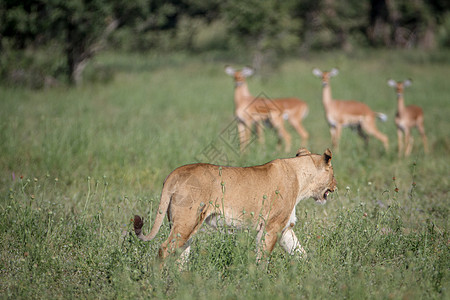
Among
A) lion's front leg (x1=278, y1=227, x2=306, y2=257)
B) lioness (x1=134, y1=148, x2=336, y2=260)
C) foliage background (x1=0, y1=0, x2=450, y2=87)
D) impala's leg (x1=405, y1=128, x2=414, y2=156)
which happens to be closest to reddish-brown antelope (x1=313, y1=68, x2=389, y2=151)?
impala's leg (x1=405, y1=128, x2=414, y2=156)

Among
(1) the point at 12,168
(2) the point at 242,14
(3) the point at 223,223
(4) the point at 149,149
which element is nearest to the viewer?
(3) the point at 223,223

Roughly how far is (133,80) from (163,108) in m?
5.08

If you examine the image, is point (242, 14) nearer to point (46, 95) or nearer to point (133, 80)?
point (133, 80)

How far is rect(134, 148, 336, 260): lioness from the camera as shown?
431 centimetres

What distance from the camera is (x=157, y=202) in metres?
5.75

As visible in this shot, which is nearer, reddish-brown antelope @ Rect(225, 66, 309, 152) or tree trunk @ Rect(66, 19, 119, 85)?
reddish-brown antelope @ Rect(225, 66, 309, 152)

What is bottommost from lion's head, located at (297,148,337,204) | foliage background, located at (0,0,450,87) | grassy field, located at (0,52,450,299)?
foliage background, located at (0,0,450,87)

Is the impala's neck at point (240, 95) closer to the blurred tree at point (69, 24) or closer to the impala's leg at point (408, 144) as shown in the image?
the impala's leg at point (408, 144)

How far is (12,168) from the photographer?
7770 mm

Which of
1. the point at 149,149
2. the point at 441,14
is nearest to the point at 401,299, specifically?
the point at 149,149

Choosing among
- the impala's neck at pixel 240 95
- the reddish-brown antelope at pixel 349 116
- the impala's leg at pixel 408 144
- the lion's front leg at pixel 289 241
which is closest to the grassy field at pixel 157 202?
the lion's front leg at pixel 289 241

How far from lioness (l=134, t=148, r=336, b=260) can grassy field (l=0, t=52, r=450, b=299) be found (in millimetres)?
166

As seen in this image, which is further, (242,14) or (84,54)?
(242,14)

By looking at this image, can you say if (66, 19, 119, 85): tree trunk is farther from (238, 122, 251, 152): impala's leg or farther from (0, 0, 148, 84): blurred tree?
(238, 122, 251, 152): impala's leg
